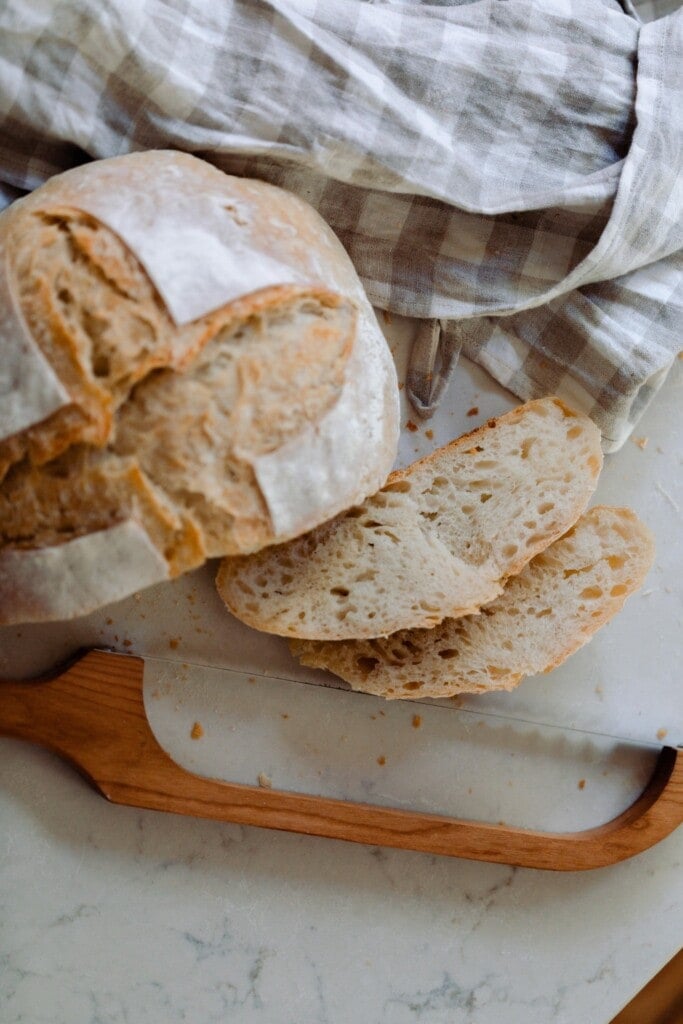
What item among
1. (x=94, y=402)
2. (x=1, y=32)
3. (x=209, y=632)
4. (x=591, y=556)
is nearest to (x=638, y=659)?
(x=591, y=556)

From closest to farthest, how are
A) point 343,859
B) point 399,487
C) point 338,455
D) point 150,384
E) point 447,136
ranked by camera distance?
point 150,384
point 338,455
point 447,136
point 399,487
point 343,859

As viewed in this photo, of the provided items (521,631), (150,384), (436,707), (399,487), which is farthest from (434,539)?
(150,384)

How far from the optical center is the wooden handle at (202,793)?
1.47 meters

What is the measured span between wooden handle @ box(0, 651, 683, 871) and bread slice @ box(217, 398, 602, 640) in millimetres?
258

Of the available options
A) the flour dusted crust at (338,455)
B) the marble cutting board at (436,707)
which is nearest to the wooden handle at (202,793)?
the marble cutting board at (436,707)

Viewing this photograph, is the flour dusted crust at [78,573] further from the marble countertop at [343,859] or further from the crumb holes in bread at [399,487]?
the crumb holes in bread at [399,487]

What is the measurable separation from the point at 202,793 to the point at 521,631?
62 centimetres

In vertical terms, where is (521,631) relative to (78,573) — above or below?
below

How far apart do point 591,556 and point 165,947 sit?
1036 millimetres

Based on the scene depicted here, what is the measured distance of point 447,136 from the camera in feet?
4.61

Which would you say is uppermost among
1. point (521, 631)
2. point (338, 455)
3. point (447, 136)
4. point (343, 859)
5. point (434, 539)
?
point (447, 136)

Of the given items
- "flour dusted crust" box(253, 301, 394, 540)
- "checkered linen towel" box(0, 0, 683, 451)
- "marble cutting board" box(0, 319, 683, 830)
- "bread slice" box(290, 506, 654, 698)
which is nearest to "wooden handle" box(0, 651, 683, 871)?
"marble cutting board" box(0, 319, 683, 830)

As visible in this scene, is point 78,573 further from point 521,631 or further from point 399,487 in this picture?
point 521,631

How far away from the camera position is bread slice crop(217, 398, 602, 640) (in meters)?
1.46
